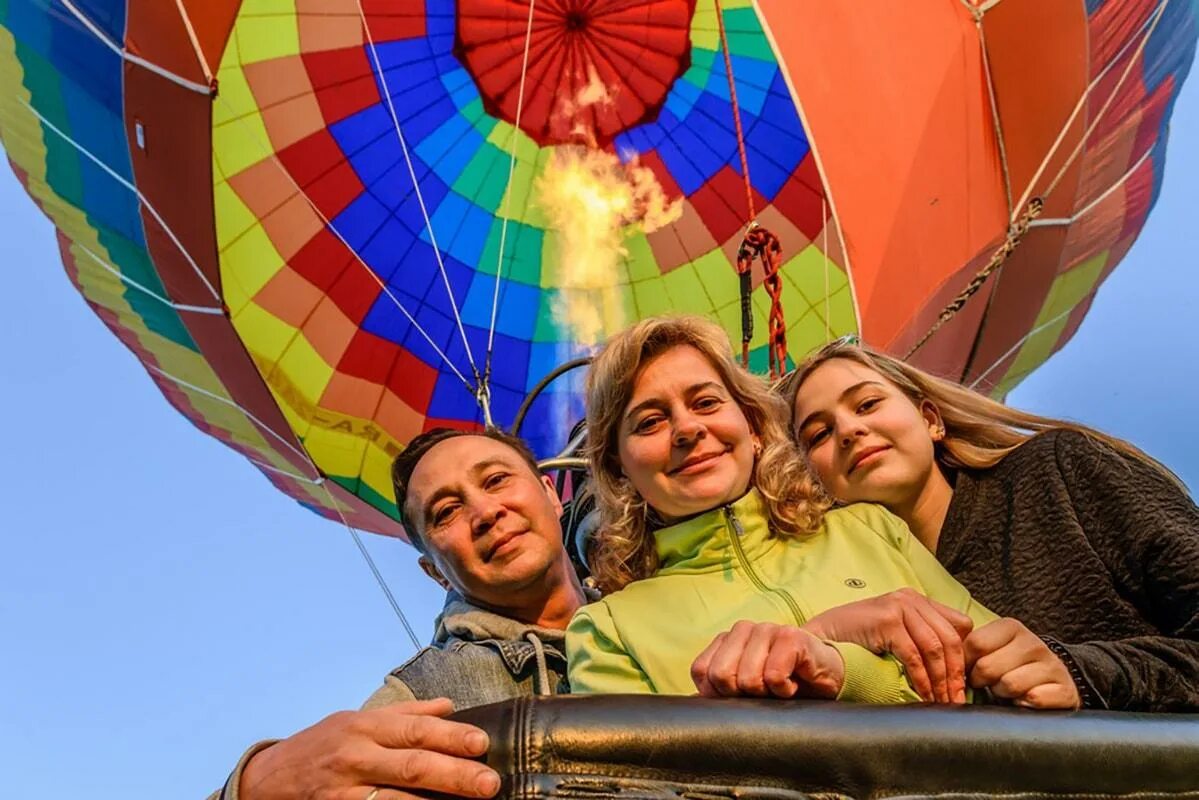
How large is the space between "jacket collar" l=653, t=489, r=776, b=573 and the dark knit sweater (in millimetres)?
246

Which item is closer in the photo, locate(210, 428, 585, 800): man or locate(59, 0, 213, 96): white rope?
locate(210, 428, 585, 800): man

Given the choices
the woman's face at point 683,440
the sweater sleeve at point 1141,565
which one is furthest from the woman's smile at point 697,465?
the sweater sleeve at point 1141,565

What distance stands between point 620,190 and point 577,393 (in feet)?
3.05

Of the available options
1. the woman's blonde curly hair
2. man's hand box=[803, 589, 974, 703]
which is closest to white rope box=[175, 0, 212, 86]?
the woman's blonde curly hair

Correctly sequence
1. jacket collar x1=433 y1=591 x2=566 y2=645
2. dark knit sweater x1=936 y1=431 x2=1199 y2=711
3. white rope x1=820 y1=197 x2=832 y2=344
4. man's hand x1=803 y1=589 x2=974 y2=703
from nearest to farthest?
1. man's hand x1=803 y1=589 x2=974 y2=703
2. dark knit sweater x1=936 y1=431 x2=1199 y2=711
3. jacket collar x1=433 y1=591 x2=566 y2=645
4. white rope x1=820 y1=197 x2=832 y2=344

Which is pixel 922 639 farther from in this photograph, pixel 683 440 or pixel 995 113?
pixel 995 113

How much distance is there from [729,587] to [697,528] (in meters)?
0.10

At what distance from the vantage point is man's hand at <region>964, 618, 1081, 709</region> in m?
1.09

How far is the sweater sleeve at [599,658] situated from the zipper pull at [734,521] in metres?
0.19

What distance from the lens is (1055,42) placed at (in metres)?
4.70

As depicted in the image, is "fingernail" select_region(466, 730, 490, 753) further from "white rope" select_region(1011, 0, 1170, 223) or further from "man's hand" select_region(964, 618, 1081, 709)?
"white rope" select_region(1011, 0, 1170, 223)

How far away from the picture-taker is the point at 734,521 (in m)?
1.53

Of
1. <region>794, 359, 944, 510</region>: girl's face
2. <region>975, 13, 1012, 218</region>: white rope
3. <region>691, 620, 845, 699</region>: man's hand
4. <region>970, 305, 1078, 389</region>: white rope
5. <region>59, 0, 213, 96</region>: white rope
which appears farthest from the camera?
<region>970, 305, 1078, 389</region>: white rope

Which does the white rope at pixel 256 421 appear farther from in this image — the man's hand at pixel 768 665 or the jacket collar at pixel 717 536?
the man's hand at pixel 768 665
